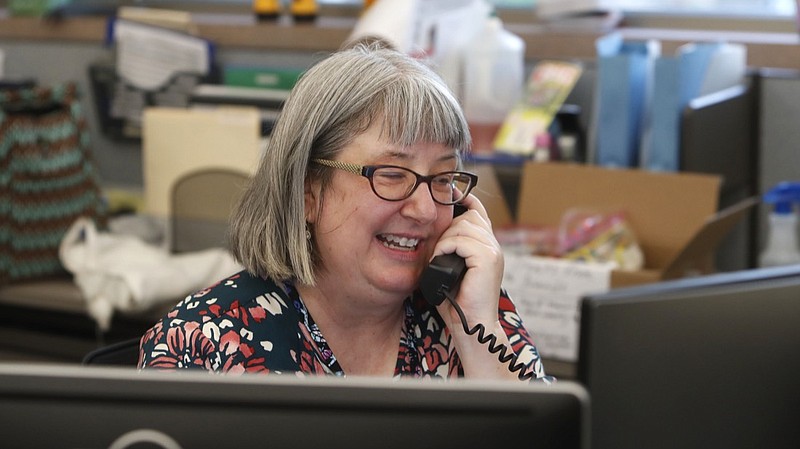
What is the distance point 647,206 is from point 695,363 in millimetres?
1587

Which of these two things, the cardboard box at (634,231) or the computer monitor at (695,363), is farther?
the cardboard box at (634,231)

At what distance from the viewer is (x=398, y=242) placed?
4.71 ft

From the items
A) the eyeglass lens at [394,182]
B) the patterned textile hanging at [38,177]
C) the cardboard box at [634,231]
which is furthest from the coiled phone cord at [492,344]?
the patterned textile hanging at [38,177]

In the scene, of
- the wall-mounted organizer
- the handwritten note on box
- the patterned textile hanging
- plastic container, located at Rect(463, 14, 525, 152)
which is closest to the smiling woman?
the handwritten note on box

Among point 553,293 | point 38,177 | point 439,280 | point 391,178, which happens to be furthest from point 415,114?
point 38,177

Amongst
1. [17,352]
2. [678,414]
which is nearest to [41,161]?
[17,352]

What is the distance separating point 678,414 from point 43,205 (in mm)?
2612

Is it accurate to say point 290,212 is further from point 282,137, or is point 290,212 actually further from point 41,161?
point 41,161

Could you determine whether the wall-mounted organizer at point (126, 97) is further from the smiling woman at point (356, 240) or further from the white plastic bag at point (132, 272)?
the smiling woman at point (356, 240)

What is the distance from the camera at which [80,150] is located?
3.29 meters

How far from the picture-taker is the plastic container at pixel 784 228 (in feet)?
8.19

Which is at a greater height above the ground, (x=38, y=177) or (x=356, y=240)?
(x=356, y=240)

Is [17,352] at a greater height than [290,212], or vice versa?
[290,212]

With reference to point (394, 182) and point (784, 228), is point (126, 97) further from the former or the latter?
point (394, 182)
